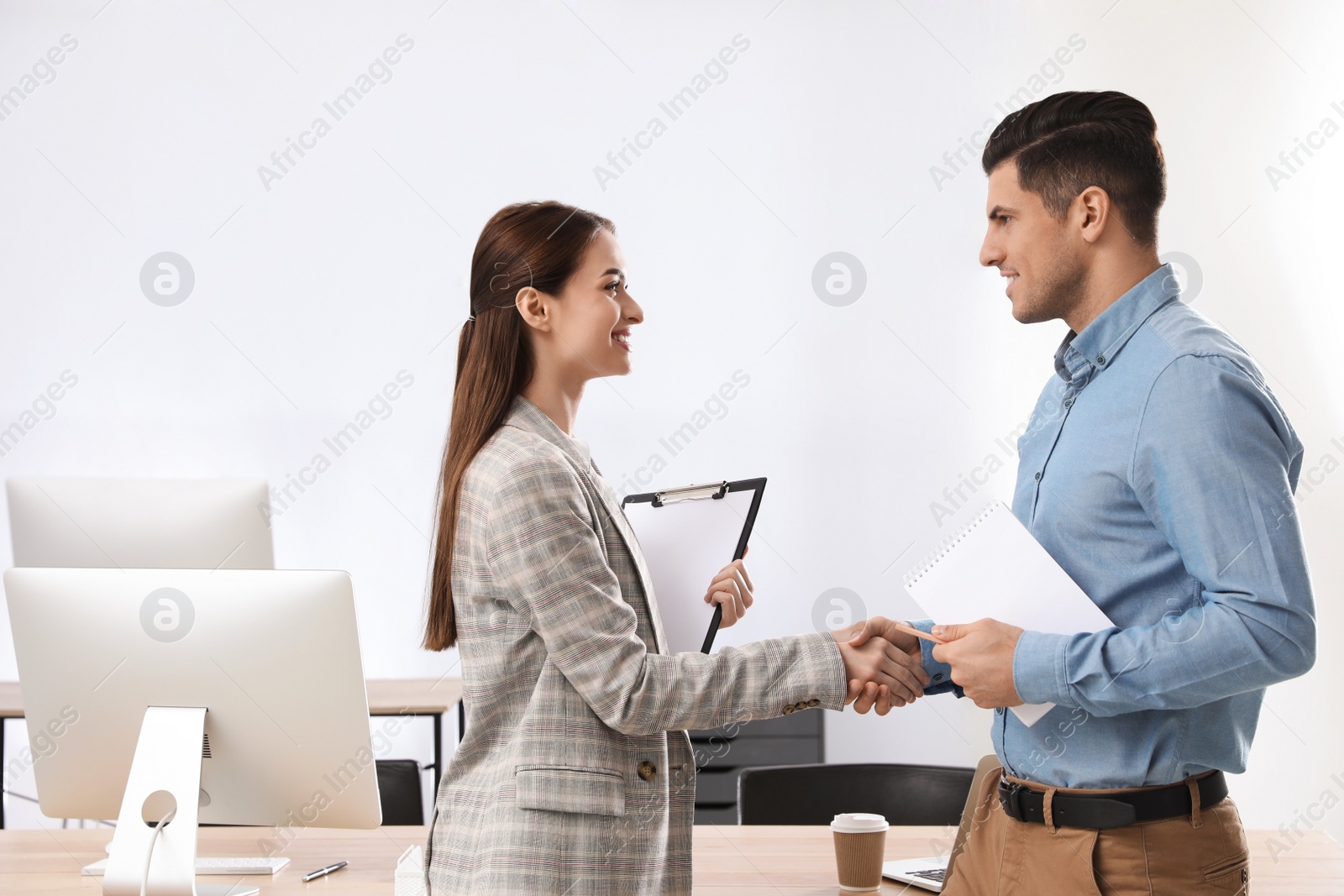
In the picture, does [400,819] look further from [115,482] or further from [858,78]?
[858,78]

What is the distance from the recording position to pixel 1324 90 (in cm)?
369

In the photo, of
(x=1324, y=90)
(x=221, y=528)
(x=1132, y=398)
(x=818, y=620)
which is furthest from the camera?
(x=818, y=620)

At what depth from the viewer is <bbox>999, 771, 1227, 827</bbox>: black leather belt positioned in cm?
124

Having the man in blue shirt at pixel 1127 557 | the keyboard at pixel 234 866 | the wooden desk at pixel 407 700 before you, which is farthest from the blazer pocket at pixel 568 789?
the wooden desk at pixel 407 700

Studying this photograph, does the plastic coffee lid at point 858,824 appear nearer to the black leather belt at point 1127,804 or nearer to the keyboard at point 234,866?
the black leather belt at point 1127,804

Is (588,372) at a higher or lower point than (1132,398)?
higher

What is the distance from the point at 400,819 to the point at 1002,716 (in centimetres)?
150

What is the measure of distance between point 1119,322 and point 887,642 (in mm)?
589

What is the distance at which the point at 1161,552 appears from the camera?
1254 millimetres

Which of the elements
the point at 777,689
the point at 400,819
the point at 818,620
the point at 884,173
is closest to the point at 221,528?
Result: the point at 400,819

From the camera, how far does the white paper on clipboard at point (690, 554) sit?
1.87 m

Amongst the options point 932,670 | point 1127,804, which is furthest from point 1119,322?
point 932,670

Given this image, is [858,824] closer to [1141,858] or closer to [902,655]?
[902,655]

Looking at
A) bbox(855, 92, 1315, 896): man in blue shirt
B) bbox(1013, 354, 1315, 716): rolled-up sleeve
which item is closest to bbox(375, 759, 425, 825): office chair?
bbox(855, 92, 1315, 896): man in blue shirt
